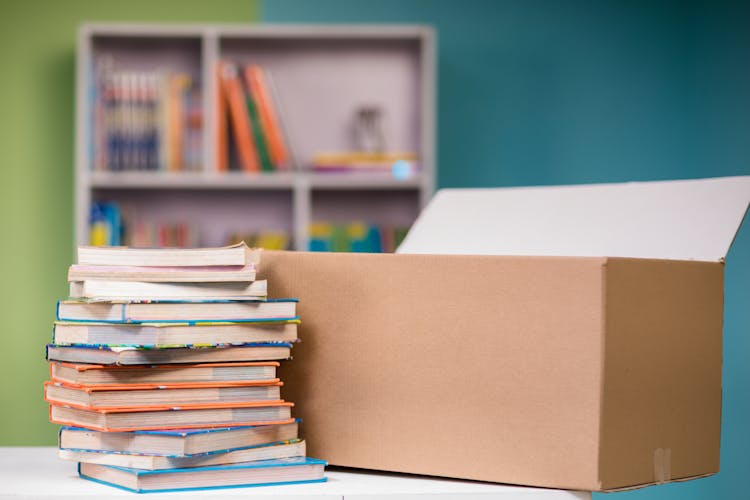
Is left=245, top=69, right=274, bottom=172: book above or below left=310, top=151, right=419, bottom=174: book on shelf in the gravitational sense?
above

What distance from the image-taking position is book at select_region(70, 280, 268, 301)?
3.18 ft

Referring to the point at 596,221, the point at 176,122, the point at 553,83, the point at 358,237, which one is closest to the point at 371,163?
the point at 358,237

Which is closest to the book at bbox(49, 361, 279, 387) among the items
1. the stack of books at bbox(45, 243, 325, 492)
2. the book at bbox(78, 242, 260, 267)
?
the stack of books at bbox(45, 243, 325, 492)

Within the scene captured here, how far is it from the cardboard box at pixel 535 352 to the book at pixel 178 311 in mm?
60

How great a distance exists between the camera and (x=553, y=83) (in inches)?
133

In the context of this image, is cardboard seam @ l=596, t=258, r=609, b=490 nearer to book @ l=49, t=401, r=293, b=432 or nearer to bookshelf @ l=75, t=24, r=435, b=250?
book @ l=49, t=401, r=293, b=432

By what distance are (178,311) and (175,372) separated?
0.19 feet

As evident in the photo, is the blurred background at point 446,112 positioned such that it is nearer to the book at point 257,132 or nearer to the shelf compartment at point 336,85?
the shelf compartment at point 336,85

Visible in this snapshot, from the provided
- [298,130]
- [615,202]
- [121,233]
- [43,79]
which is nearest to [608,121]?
[298,130]

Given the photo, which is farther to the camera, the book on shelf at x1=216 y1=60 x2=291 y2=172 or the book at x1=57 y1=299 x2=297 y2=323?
the book on shelf at x1=216 y1=60 x2=291 y2=172

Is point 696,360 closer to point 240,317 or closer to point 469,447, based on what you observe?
point 469,447

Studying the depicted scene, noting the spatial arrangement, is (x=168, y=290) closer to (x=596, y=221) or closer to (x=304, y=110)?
(x=596, y=221)

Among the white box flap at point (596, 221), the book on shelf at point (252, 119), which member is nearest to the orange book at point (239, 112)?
the book on shelf at point (252, 119)

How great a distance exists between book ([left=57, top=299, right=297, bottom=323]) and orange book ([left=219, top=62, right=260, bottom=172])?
2.08m
